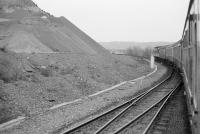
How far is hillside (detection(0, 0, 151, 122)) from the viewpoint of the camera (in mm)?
14247

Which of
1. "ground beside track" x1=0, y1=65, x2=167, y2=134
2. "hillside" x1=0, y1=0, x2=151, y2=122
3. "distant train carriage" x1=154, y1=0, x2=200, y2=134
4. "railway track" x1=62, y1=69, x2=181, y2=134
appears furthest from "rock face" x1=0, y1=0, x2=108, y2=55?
"distant train carriage" x1=154, y1=0, x2=200, y2=134

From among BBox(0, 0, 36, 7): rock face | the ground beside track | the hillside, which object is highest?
BBox(0, 0, 36, 7): rock face

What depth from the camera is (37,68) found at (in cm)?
2120

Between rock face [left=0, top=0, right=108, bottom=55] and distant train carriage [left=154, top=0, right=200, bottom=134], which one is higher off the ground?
rock face [left=0, top=0, right=108, bottom=55]

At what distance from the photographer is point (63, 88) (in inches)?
714

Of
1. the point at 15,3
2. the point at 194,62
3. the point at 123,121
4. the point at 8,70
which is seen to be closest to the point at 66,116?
the point at 123,121

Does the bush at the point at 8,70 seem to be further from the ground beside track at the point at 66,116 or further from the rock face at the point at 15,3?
the rock face at the point at 15,3

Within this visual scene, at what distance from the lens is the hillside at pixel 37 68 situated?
14.2 m

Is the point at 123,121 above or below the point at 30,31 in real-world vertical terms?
below

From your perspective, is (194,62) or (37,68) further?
(37,68)

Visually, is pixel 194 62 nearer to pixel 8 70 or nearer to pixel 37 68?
pixel 8 70

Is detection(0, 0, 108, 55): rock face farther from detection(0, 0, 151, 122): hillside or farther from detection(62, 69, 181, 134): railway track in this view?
detection(62, 69, 181, 134): railway track

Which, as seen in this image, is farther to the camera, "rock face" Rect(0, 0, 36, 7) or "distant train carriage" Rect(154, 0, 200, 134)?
"rock face" Rect(0, 0, 36, 7)

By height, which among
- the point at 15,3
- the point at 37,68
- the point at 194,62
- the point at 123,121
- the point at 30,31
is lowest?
the point at 123,121
